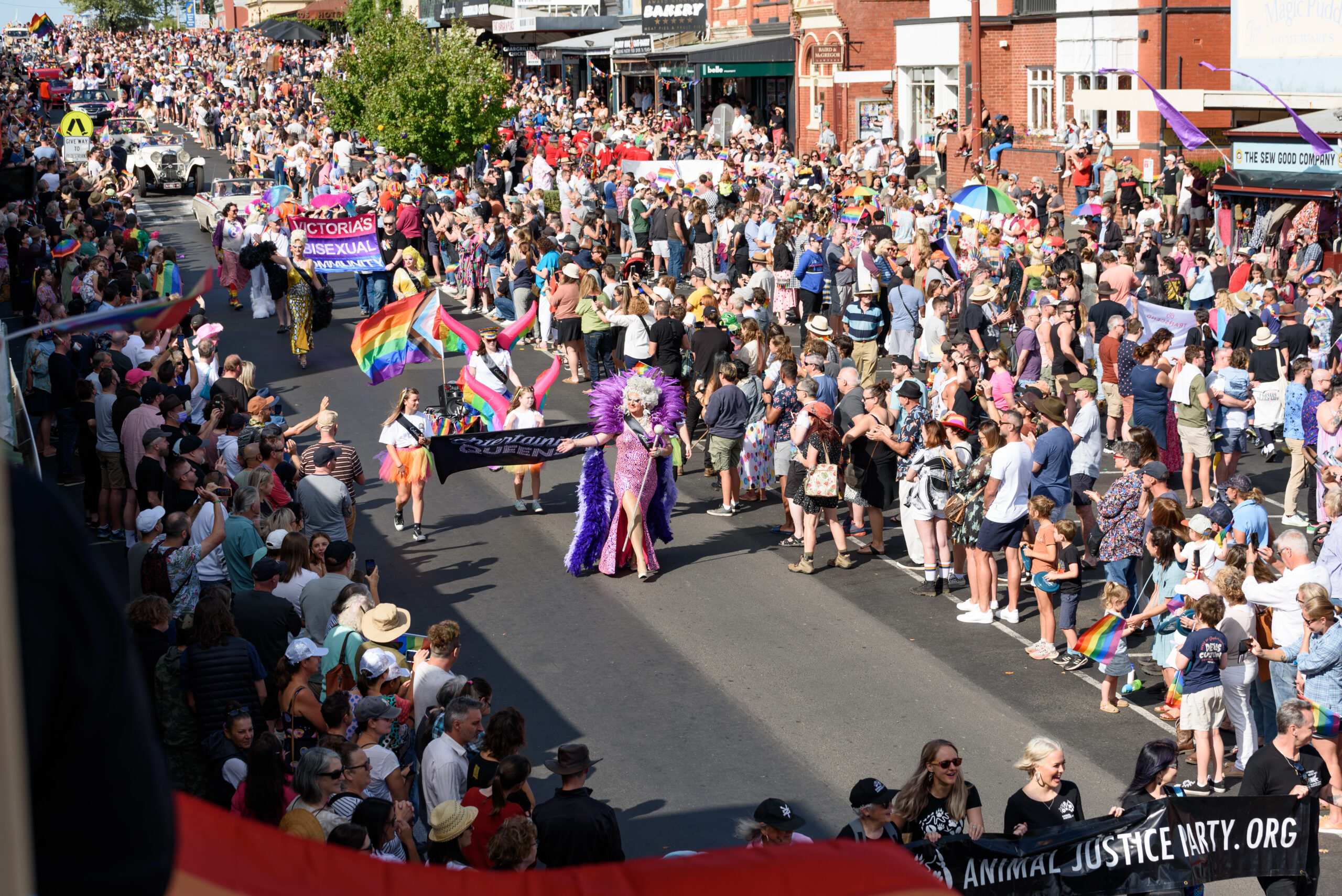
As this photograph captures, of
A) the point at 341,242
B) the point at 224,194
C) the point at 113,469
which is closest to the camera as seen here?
the point at 113,469

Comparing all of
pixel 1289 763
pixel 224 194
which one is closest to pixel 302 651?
pixel 1289 763

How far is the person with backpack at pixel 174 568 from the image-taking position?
31.7 ft

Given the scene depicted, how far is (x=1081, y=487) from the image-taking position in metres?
12.8

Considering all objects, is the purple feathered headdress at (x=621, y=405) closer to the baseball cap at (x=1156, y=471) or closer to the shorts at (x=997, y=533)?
the shorts at (x=997, y=533)

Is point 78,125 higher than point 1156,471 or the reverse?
higher

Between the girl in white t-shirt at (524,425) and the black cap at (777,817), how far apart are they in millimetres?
6979

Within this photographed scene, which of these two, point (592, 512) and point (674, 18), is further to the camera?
point (674, 18)

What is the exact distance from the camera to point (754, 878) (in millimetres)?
2105

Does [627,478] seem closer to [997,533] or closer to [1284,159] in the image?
[997,533]

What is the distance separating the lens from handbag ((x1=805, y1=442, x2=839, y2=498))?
12.6 m

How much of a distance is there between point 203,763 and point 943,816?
4.10 meters

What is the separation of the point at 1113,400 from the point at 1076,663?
5.77 metres

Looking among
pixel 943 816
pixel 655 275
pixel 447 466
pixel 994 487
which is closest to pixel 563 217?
pixel 655 275

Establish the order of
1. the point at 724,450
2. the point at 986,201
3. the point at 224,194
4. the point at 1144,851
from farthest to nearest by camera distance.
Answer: the point at 224,194 → the point at 986,201 → the point at 724,450 → the point at 1144,851
